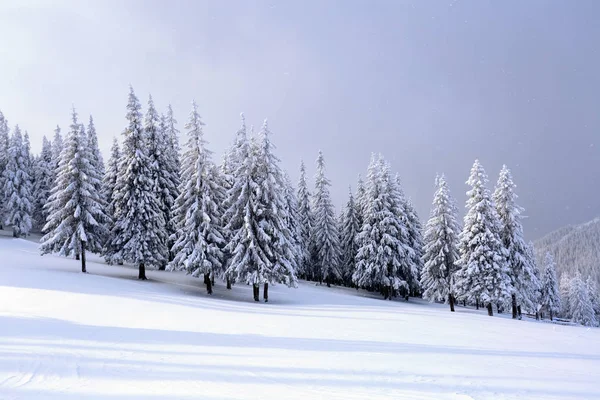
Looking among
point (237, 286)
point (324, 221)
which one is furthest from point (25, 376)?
point (324, 221)

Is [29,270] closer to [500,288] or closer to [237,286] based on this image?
[237,286]

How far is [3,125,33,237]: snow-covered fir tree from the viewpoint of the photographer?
53656mm

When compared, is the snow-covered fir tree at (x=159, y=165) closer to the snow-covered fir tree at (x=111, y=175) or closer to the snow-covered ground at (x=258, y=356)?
the snow-covered fir tree at (x=111, y=175)

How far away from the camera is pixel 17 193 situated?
2138 inches

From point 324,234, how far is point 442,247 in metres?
17.1

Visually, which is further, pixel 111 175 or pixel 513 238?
pixel 111 175

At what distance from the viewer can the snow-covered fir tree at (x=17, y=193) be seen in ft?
176

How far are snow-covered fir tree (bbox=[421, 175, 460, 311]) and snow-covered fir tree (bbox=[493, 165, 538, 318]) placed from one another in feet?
15.5

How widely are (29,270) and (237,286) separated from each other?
1840 centimetres

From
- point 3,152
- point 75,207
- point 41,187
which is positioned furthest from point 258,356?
point 41,187

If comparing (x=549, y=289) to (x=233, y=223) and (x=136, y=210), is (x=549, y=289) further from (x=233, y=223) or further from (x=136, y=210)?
(x=136, y=210)

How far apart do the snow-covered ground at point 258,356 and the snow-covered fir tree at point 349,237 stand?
3282 centimetres

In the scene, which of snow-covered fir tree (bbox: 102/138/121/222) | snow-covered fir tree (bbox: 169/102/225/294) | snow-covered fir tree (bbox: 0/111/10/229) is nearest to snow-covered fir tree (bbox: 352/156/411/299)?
snow-covered fir tree (bbox: 169/102/225/294)

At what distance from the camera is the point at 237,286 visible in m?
40.0
